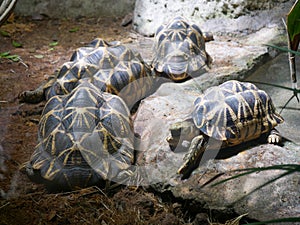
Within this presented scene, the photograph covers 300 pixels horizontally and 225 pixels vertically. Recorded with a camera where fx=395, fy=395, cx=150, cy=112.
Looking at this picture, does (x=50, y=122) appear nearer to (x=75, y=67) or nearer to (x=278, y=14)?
(x=75, y=67)

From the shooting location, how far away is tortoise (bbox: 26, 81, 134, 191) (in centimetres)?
258

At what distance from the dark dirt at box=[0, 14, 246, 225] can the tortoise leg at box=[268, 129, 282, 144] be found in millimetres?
736

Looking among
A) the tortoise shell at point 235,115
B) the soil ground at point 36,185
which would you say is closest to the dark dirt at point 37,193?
the soil ground at point 36,185

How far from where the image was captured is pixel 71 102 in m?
2.84

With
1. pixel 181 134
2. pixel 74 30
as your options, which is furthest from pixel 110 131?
pixel 74 30

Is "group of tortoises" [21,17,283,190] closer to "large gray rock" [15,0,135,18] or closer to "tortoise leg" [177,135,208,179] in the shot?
"tortoise leg" [177,135,208,179]

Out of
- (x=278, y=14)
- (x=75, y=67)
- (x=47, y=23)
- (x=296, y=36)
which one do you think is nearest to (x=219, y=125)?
(x=296, y=36)

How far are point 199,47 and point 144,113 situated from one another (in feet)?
3.75

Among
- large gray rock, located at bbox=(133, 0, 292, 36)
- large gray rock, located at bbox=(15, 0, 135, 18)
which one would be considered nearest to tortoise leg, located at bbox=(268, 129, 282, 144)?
large gray rock, located at bbox=(133, 0, 292, 36)

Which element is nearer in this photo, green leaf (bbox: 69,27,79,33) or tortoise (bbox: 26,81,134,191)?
tortoise (bbox: 26,81,134,191)

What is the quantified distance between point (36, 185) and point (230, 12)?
3.26 m

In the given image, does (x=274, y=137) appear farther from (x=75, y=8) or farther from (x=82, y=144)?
(x=75, y=8)

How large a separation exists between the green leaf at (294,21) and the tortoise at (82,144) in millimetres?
1485

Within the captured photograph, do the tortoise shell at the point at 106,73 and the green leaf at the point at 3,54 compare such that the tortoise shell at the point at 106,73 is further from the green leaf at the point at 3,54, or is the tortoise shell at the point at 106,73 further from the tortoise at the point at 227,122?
the green leaf at the point at 3,54
